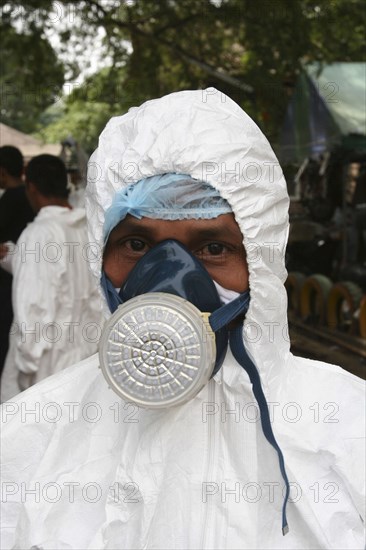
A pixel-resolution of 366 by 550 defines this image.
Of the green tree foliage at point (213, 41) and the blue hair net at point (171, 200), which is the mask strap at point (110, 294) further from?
the green tree foliage at point (213, 41)

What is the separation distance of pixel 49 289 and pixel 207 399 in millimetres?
2546

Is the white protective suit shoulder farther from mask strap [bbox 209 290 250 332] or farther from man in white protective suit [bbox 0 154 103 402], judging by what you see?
mask strap [bbox 209 290 250 332]

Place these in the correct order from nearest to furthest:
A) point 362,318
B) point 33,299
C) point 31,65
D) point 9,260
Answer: point 33,299
point 9,260
point 362,318
point 31,65

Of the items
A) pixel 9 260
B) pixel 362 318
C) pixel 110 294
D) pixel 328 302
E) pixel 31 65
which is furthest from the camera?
pixel 328 302

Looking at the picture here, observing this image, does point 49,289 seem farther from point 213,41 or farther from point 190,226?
point 213,41

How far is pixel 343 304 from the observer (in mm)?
8156

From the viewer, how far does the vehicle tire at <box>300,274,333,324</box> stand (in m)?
8.22

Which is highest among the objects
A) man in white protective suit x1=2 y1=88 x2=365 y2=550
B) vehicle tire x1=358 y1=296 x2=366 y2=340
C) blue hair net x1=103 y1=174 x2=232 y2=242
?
blue hair net x1=103 y1=174 x2=232 y2=242

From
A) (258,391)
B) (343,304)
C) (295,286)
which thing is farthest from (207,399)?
(295,286)

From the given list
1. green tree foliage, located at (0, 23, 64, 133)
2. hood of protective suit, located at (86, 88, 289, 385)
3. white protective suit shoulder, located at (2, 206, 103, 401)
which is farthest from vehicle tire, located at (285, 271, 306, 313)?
hood of protective suit, located at (86, 88, 289, 385)

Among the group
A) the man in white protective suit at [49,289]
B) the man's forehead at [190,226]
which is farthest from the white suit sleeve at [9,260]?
the man's forehead at [190,226]

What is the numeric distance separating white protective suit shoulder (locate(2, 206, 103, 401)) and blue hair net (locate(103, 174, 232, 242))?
7.70ft

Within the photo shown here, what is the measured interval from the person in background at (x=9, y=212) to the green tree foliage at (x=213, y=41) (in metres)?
1.73

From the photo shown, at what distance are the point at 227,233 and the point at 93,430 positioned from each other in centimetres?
60
